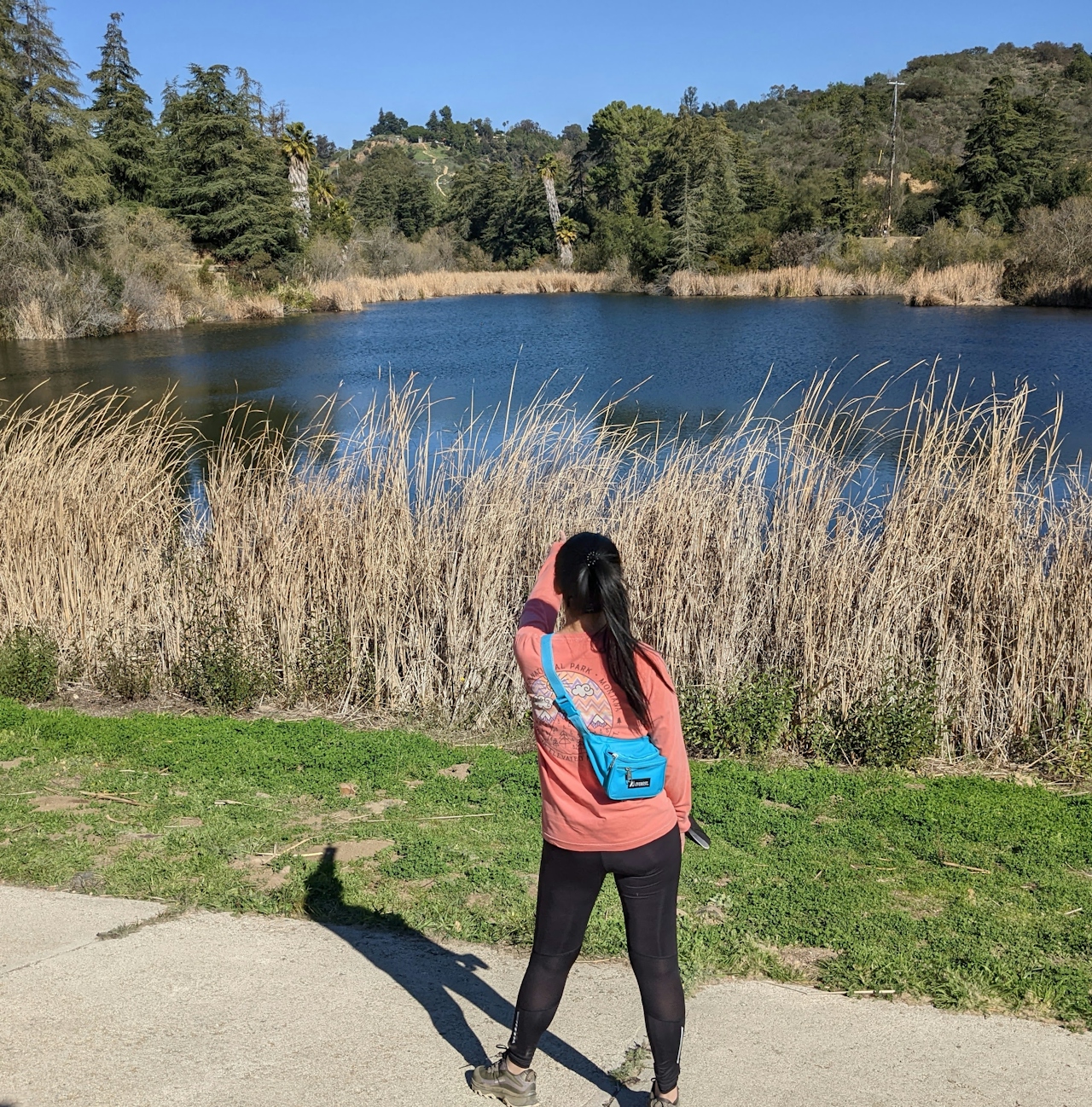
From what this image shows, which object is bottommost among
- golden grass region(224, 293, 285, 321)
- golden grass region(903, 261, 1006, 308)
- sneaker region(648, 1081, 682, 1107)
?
sneaker region(648, 1081, 682, 1107)

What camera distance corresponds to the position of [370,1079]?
312 cm

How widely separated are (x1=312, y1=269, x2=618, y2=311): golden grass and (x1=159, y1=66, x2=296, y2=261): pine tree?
338cm

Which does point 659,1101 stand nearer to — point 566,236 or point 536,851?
point 536,851

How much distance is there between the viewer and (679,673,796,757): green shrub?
6.32 m

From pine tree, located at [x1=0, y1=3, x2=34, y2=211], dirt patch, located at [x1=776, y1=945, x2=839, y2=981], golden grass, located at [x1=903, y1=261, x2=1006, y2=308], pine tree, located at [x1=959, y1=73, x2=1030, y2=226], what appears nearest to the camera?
dirt patch, located at [x1=776, y1=945, x2=839, y2=981]

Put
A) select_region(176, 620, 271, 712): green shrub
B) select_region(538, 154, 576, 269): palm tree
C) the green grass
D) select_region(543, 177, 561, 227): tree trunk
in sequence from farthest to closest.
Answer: select_region(543, 177, 561, 227): tree trunk
select_region(538, 154, 576, 269): palm tree
select_region(176, 620, 271, 712): green shrub
the green grass

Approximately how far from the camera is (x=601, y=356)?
89.6 ft

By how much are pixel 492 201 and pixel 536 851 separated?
71845 mm

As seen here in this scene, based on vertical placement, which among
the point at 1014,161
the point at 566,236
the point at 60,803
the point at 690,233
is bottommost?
the point at 60,803

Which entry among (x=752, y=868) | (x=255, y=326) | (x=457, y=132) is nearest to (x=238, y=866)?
(x=752, y=868)

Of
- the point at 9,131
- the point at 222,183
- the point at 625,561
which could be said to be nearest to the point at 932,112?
the point at 222,183

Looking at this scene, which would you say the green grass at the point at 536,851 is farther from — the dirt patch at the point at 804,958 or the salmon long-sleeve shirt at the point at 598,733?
the salmon long-sleeve shirt at the point at 598,733

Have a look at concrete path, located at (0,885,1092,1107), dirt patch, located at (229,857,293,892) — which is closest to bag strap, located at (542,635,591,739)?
concrete path, located at (0,885,1092,1107)

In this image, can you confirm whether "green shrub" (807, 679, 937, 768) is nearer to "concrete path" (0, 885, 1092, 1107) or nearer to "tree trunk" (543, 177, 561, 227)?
"concrete path" (0, 885, 1092, 1107)
